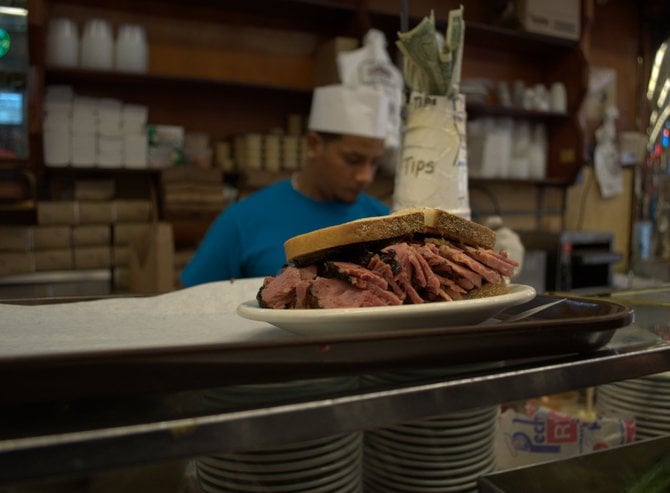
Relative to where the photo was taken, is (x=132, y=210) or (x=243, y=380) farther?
(x=132, y=210)

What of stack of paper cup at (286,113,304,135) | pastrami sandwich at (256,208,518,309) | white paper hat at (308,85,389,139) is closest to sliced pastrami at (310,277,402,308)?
pastrami sandwich at (256,208,518,309)

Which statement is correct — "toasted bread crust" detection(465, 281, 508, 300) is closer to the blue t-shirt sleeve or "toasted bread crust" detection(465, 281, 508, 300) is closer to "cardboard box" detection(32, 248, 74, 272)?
the blue t-shirt sleeve

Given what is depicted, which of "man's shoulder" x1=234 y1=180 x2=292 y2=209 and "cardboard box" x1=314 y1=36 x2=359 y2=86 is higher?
"cardboard box" x1=314 y1=36 x2=359 y2=86

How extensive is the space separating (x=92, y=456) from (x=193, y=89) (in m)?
2.97

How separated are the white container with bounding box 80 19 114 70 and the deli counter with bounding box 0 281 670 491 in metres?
2.27

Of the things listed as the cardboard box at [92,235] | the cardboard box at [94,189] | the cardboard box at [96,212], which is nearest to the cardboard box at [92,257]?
the cardboard box at [92,235]

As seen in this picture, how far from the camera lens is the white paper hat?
80.3 inches

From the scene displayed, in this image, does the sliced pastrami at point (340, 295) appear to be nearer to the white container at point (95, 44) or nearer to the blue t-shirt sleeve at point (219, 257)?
the blue t-shirt sleeve at point (219, 257)

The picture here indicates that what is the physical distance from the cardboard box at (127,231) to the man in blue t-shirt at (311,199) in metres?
0.96

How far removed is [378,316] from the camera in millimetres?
513

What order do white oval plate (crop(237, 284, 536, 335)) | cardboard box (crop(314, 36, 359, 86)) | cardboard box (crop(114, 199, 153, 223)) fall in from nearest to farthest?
white oval plate (crop(237, 284, 536, 335)), cardboard box (crop(114, 199, 153, 223)), cardboard box (crop(314, 36, 359, 86))

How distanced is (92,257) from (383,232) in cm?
248

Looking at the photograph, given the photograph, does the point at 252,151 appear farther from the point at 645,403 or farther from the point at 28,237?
the point at 645,403

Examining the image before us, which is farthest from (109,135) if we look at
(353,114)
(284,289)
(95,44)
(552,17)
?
(552,17)
